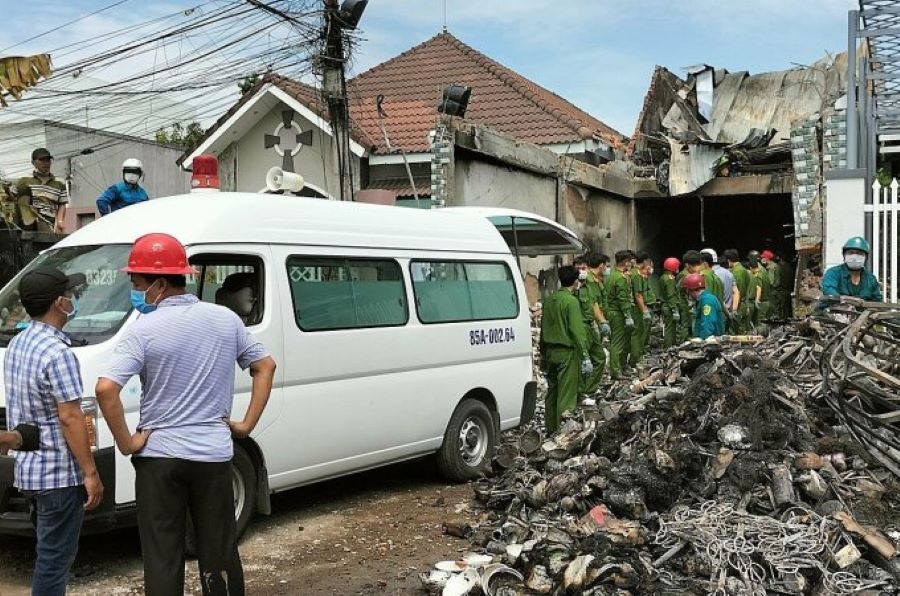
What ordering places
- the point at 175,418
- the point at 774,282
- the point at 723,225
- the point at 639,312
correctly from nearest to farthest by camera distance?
1. the point at 175,418
2. the point at 639,312
3. the point at 774,282
4. the point at 723,225

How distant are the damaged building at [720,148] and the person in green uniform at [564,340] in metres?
8.11

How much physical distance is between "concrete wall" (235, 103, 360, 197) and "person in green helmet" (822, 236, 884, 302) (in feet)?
40.9

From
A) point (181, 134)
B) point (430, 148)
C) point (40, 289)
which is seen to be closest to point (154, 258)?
point (40, 289)

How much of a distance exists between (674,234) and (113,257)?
67.1 ft

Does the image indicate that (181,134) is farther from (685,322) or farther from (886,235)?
(886,235)

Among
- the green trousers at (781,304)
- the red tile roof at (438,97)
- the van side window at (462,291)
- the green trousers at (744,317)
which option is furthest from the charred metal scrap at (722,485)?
the green trousers at (781,304)

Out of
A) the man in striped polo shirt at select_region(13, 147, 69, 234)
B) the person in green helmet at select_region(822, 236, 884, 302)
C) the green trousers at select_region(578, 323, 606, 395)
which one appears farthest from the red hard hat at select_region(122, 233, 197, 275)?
the green trousers at select_region(578, 323, 606, 395)

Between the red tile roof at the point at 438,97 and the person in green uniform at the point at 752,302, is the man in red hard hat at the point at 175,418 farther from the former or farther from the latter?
the red tile roof at the point at 438,97

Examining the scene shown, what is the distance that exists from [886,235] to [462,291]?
20.9 feet

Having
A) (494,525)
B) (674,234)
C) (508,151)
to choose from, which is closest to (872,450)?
(494,525)

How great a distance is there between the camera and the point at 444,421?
769 centimetres

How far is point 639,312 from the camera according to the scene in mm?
13914

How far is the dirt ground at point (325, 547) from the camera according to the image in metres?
5.50

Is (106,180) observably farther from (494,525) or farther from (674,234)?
(494,525)
